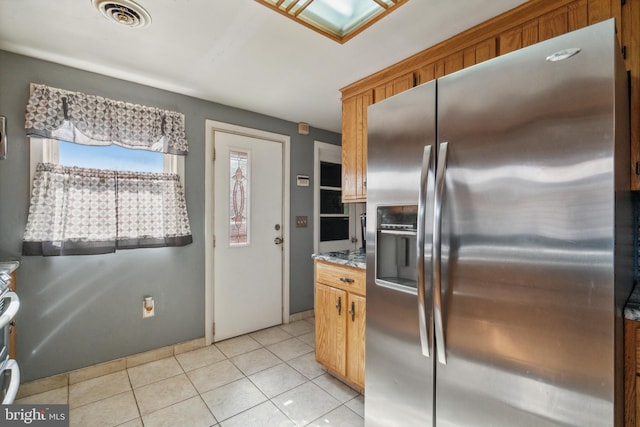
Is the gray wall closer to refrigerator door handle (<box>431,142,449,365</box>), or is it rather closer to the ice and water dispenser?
the ice and water dispenser

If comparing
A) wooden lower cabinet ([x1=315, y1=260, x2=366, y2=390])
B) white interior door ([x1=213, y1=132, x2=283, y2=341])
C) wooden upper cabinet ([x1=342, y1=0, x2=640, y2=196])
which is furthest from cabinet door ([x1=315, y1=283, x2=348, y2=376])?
white interior door ([x1=213, y1=132, x2=283, y2=341])

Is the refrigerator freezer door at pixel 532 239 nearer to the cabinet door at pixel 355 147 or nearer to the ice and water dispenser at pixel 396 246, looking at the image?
the ice and water dispenser at pixel 396 246

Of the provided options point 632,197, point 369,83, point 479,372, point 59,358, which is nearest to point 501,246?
point 479,372

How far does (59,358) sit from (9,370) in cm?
88

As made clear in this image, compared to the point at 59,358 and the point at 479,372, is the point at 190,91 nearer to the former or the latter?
the point at 59,358

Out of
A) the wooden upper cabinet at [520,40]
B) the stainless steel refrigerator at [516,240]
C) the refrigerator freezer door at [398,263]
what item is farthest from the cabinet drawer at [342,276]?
the wooden upper cabinet at [520,40]

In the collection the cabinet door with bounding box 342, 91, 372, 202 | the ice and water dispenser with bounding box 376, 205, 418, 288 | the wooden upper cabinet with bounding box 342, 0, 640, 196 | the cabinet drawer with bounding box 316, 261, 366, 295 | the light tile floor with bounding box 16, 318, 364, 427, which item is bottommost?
the light tile floor with bounding box 16, 318, 364, 427

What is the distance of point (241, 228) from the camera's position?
3.00 meters

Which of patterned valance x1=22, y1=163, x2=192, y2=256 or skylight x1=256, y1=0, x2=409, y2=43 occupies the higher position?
skylight x1=256, y1=0, x2=409, y2=43

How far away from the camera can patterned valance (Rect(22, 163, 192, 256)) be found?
77.7 inches

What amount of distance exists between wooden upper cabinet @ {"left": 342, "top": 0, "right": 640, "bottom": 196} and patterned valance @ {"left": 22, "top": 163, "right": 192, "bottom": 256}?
65.4 inches

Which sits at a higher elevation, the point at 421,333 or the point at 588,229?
the point at 588,229

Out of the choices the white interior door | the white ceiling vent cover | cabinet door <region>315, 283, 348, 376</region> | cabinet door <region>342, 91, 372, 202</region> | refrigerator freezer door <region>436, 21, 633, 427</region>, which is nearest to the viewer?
refrigerator freezer door <region>436, 21, 633, 427</region>

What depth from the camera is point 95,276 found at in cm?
224
